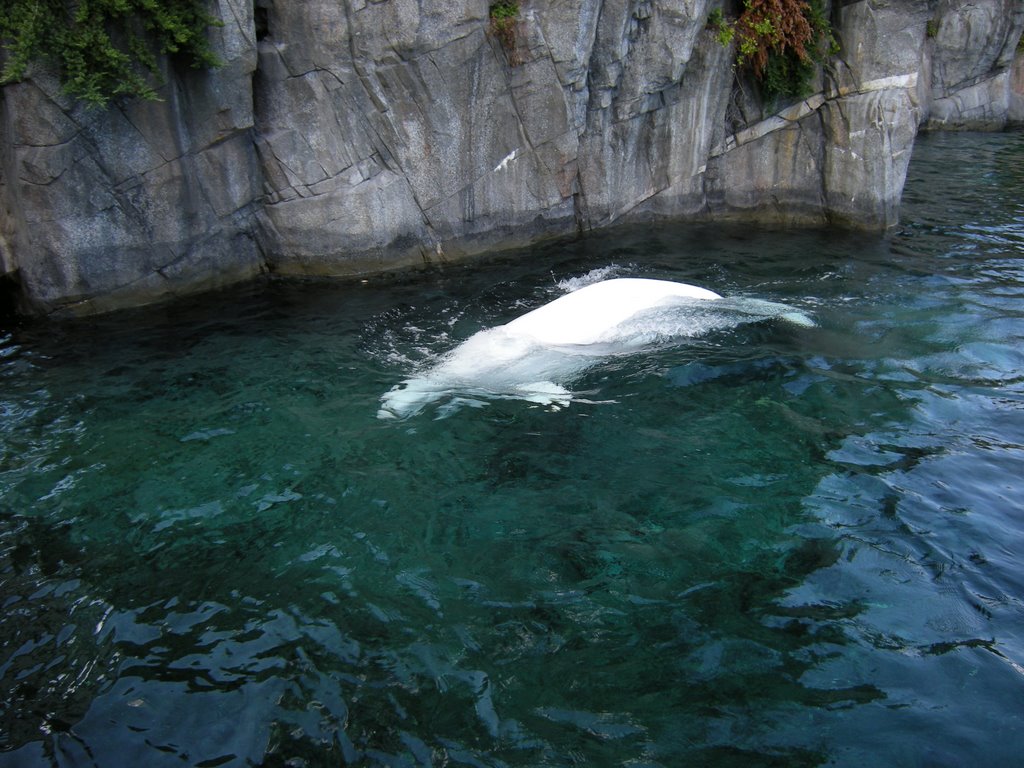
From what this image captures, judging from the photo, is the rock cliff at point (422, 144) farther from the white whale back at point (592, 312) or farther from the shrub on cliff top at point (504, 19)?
the white whale back at point (592, 312)

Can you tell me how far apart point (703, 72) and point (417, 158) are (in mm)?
5000

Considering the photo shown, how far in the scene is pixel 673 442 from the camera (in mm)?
6785

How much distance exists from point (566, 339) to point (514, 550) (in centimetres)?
362

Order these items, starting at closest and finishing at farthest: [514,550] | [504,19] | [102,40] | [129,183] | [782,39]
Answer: [514,550], [102,40], [129,183], [504,19], [782,39]

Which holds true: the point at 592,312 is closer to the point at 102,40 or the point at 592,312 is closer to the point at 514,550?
the point at 514,550

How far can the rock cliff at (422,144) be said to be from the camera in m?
9.38

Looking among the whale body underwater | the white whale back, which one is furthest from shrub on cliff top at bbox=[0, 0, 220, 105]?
the white whale back

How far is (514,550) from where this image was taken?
5379 mm

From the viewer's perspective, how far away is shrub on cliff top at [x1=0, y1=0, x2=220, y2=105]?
8.16 meters

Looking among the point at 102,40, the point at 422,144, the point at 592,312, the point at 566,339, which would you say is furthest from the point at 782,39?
the point at 102,40

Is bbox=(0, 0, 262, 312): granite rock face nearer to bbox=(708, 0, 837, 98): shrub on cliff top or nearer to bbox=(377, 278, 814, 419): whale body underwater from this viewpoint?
bbox=(377, 278, 814, 419): whale body underwater

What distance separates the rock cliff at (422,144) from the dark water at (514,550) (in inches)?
55.4

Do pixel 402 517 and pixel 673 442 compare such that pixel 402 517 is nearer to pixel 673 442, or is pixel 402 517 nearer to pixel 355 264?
pixel 673 442

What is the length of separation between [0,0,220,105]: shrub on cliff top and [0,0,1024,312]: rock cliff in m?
0.35
